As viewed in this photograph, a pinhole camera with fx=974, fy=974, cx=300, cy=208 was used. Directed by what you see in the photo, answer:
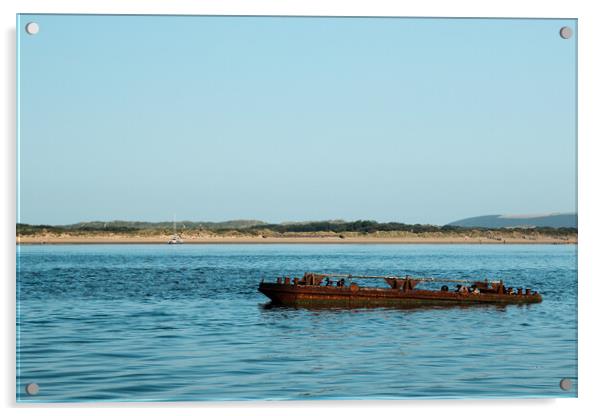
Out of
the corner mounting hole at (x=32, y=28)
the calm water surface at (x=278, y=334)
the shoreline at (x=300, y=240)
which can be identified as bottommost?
the calm water surface at (x=278, y=334)

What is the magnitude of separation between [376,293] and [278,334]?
4573 millimetres

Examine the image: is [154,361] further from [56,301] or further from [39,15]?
[39,15]

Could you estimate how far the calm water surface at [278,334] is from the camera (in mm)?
9500

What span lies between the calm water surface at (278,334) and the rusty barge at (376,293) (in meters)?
0.28

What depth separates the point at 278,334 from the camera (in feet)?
42.7

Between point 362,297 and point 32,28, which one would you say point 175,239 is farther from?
point 362,297

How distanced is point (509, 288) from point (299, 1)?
27.4 feet

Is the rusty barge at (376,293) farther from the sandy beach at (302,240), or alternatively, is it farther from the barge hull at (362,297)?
the sandy beach at (302,240)

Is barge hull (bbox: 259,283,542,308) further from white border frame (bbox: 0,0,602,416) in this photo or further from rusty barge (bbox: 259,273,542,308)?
white border frame (bbox: 0,0,602,416)

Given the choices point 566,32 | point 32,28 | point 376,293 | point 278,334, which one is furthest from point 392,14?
point 376,293

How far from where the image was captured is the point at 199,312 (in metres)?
15.1

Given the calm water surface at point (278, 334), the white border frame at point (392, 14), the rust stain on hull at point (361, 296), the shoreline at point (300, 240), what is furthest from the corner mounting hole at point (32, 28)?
the rust stain on hull at point (361, 296)

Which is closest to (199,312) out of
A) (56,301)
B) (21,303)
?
(56,301)

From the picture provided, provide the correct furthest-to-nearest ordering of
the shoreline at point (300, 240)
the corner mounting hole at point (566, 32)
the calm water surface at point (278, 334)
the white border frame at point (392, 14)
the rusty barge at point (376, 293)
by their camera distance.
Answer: the rusty barge at point (376, 293)
the shoreline at point (300, 240)
the corner mounting hole at point (566, 32)
the calm water surface at point (278, 334)
the white border frame at point (392, 14)
